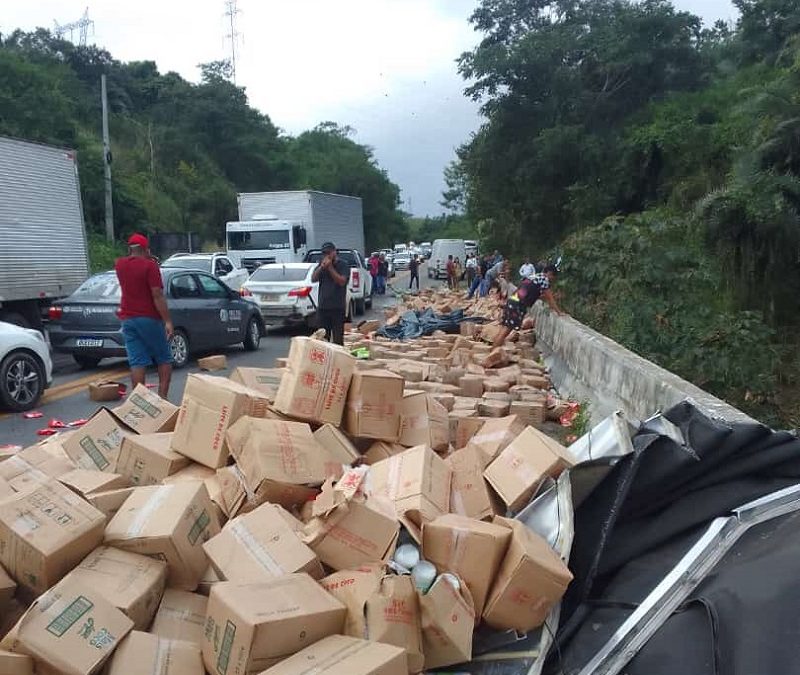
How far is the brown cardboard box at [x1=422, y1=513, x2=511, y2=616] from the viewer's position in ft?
10.3

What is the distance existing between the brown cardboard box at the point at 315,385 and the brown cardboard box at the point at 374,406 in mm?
62

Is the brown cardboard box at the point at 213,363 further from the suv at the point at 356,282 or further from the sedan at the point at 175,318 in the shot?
the suv at the point at 356,282

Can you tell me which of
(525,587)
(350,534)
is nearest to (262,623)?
(350,534)

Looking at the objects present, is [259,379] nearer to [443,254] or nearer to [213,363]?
[213,363]

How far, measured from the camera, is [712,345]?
6.78 meters

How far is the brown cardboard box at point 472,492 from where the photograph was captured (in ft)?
12.4

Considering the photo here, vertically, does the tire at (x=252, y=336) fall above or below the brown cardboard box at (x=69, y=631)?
below

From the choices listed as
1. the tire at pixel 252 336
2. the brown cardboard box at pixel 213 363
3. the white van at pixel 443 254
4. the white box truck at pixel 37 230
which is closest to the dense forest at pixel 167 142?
the white van at pixel 443 254

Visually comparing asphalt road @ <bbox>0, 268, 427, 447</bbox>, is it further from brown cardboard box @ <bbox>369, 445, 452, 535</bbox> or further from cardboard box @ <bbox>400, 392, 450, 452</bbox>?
brown cardboard box @ <bbox>369, 445, 452, 535</bbox>

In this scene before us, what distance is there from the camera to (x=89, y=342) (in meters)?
10.9

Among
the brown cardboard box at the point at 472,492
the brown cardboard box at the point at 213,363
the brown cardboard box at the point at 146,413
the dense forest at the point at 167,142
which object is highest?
the dense forest at the point at 167,142

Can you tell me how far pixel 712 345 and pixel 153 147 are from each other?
162 feet

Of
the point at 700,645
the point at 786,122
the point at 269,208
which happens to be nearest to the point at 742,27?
the point at 269,208

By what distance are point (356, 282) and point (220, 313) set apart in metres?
9.14
